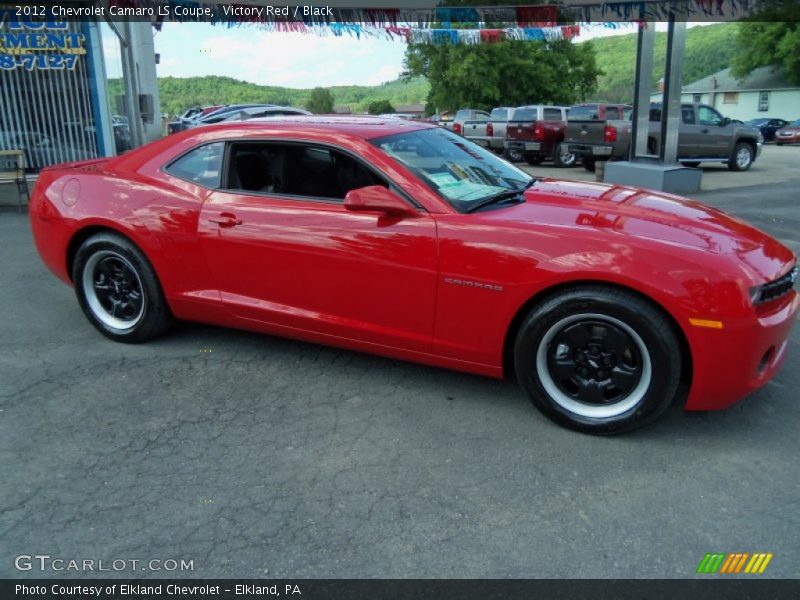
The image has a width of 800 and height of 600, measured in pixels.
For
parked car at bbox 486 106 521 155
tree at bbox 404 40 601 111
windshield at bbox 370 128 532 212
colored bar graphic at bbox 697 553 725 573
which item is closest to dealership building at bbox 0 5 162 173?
windshield at bbox 370 128 532 212

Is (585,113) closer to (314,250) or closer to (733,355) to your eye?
(314,250)

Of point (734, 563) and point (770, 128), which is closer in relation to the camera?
point (734, 563)

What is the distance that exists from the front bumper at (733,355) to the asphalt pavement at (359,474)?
0.28 metres

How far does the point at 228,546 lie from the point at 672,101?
11356mm

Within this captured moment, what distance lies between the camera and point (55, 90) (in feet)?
36.9

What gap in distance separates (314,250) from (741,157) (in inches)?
651

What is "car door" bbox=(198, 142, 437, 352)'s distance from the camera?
341 centimetres

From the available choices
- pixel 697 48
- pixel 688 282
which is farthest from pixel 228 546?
pixel 697 48

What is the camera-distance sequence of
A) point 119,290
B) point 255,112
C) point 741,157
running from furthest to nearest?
1. point 255,112
2. point 741,157
3. point 119,290

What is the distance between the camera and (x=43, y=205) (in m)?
4.61

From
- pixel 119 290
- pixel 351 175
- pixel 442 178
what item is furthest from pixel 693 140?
pixel 119 290

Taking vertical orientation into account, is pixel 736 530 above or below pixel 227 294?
below

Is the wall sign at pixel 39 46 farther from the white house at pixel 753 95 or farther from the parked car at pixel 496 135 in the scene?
the white house at pixel 753 95
